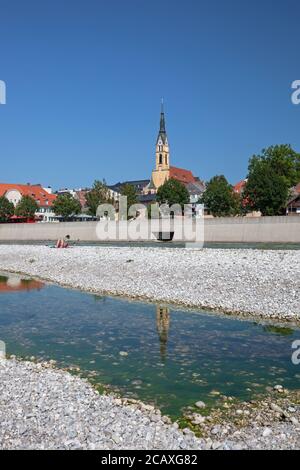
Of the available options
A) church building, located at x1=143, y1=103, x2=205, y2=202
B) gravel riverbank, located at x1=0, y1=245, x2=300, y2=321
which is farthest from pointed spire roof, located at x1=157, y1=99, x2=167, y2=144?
gravel riverbank, located at x1=0, y1=245, x2=300, y2=321

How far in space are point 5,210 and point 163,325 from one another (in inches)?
4532

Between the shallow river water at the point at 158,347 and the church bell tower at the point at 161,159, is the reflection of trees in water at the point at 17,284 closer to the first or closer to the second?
the shallow river water at the point at 158,347

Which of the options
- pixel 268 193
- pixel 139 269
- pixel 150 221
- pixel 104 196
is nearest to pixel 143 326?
pixel 139 269

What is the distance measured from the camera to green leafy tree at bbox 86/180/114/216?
4402 inches

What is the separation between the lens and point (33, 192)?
153375mm

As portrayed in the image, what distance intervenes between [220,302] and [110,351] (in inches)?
287

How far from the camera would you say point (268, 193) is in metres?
84.1

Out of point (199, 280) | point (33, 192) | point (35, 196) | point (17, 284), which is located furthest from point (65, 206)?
point (199, 280)

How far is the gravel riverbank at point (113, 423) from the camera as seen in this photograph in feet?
25.6

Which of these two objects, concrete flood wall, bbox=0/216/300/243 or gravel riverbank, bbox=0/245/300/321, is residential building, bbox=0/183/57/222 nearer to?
concrete flood wall, bbox=0/216/300/243

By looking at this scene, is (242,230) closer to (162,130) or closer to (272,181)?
(272,181)

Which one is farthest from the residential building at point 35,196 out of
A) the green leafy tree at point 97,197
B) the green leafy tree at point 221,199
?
the green leafy tree at point 221,199

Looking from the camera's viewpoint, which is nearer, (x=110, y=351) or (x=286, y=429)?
(x=286, y=429)
